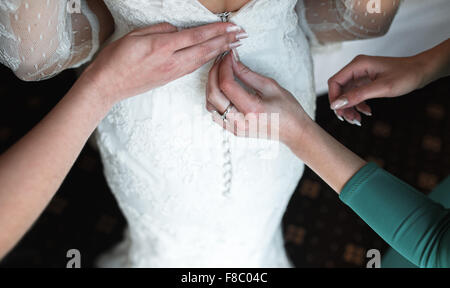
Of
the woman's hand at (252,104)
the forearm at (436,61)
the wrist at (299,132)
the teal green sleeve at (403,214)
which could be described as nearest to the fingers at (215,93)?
the woman's hand at (252,104)

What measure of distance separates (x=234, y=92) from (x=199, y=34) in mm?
98

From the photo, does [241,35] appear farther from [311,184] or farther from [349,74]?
[311,184]

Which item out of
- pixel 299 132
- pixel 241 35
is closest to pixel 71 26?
pixel 241 35

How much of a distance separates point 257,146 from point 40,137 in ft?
1.20

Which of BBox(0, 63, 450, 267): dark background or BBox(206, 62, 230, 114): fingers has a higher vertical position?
BBox(206, 62, 230, 114): fingers

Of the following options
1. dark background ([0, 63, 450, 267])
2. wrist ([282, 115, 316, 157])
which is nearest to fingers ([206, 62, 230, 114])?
wrist ([282, 115, 316, 157])

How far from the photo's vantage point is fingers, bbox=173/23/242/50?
1.78 feet

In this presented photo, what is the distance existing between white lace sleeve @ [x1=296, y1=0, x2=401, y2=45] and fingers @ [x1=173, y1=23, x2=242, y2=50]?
0.26 m

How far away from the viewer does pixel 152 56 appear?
1.78ft

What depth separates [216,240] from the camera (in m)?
0.92

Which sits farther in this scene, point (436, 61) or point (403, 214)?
point (436, 61)

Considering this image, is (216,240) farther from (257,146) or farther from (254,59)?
(254,59)

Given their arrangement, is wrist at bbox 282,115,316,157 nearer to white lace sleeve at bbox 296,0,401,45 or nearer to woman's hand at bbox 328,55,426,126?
woman's hand at bbox 328,55,426,126
